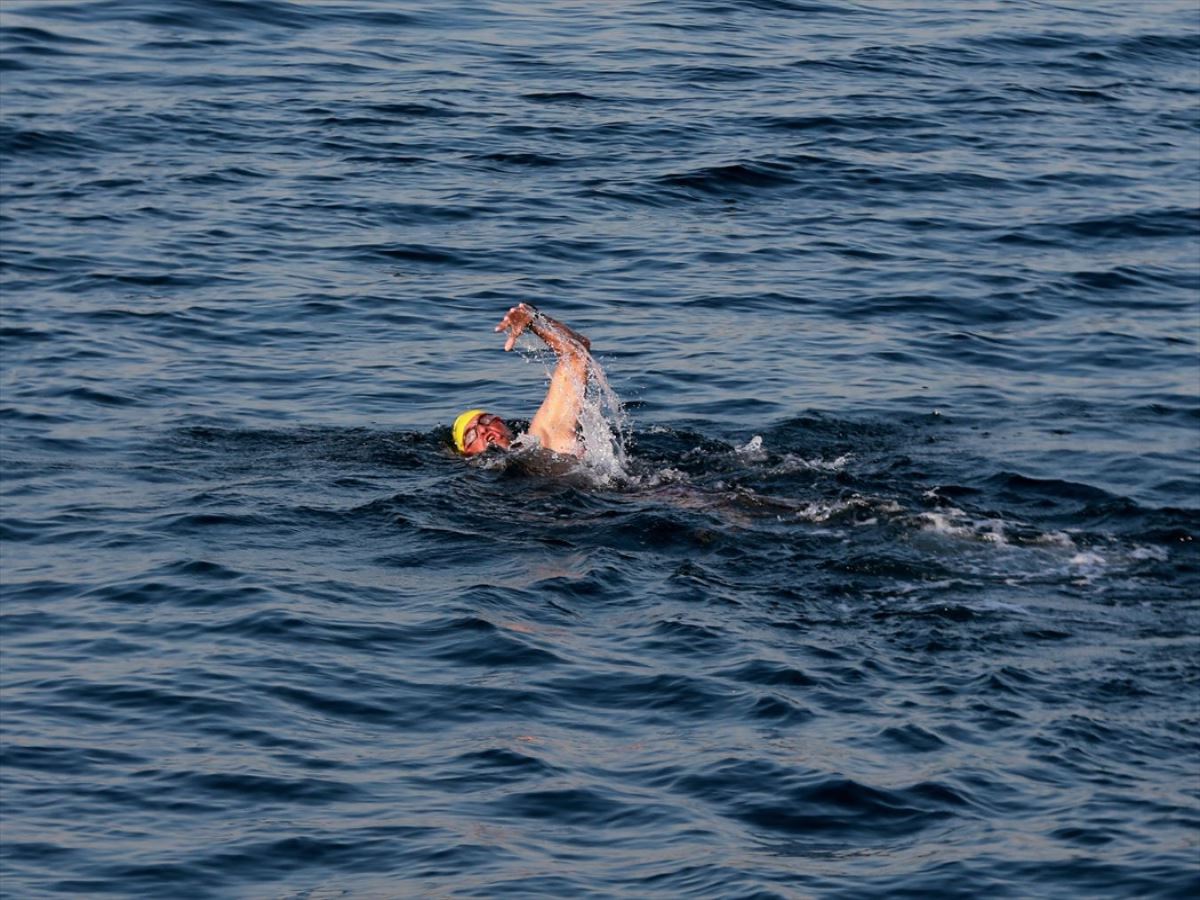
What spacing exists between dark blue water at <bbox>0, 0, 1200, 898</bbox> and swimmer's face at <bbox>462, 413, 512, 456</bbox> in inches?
14.4

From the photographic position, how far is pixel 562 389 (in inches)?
582

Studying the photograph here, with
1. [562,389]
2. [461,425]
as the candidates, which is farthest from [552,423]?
[461,425]

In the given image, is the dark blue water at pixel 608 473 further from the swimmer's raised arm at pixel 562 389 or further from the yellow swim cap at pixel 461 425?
the yellow swim cap at pixel 461 425

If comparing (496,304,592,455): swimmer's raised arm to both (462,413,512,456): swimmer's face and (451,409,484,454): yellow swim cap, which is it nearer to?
(462,413,512,456): swimmer's face

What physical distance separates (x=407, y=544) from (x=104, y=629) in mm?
2327

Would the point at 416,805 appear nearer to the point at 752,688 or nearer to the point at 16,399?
the point at 752,688

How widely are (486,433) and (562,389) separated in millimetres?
693

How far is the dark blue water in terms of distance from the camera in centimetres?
968

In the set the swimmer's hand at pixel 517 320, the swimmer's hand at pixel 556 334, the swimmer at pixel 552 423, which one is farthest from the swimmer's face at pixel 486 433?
the swimmer's hand at pixel 517 320

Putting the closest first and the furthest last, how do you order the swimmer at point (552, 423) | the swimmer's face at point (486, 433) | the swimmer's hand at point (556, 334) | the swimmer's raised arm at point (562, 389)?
the swimmer's hand at point (556, 334), the swimmer's raised arm at point (562, 389), the swimmer at point (552, 423), the swimmer's face at point (486, 433)

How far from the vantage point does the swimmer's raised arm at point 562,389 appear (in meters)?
14.1

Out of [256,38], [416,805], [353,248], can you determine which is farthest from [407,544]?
[256,38]

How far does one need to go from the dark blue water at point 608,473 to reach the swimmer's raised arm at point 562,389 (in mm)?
351

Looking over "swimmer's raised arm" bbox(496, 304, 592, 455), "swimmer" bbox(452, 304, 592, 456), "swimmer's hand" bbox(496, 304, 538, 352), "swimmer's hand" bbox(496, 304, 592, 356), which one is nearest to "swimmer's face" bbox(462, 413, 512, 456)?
"swimmer" bbox(452, 304, 592, 456)
